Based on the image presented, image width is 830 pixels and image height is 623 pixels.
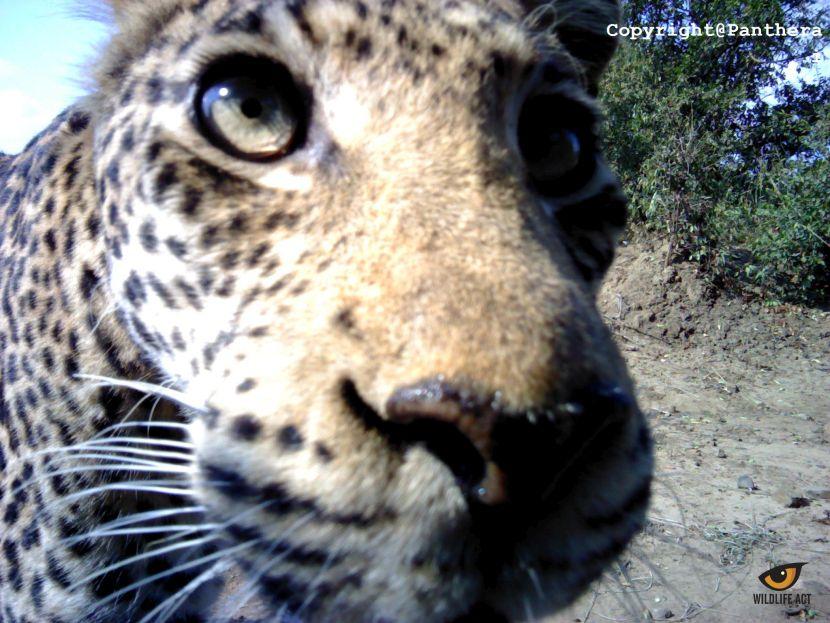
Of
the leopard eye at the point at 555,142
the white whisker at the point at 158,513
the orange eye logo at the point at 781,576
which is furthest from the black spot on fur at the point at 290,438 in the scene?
the orange eye logo at the point at 781,576

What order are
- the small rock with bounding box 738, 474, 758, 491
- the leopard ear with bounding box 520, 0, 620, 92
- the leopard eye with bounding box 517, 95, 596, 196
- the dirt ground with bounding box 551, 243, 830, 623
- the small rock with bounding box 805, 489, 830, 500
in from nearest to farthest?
the leopard eye with bounding box 517, 95, 596, 196 < the leopard ear with bounding box 520, 0, 620, 92 < the dirt ground with bounding box 551, 243, 830, 623 < the small rock with bounding box 805, 489, 830, 500 < the small rock with bounding box 738, 474, 758, 491

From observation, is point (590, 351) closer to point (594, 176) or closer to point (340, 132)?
point (340, 132)

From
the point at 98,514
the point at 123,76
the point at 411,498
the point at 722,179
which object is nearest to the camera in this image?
the point at 411,498

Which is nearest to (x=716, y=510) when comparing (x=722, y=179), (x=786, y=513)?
(x=786, y=513)

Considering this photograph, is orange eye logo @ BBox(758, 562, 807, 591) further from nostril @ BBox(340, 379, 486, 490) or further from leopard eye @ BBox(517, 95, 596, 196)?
nostril @ BBox(340, 379, 486, 490)

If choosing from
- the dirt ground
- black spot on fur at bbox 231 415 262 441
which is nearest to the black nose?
black spot on fur at bbox 231 415 262 441

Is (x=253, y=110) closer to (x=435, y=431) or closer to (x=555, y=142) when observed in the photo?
(x=555, y=142)

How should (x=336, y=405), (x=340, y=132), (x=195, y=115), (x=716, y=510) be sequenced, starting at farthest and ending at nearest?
(x=716, y=510) → (x=195, y=115) → (x=340, y=132) → (x=336, y=405)

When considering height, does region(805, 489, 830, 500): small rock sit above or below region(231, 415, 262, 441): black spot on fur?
below
